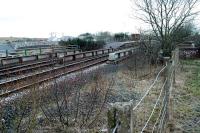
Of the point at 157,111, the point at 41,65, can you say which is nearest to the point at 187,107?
the point at 157,111

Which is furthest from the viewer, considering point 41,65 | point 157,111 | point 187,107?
point 41,65

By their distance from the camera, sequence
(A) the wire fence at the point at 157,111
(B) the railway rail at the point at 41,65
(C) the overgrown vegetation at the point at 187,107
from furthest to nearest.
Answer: (B) the railway rail at the point at 41,65
(C) the overgrown vegetation at the point at 187,107
(A) the wire fence at the point at 157,111

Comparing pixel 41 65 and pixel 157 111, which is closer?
pixel 157 111

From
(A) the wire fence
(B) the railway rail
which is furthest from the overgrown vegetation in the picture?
(B) the railway rail

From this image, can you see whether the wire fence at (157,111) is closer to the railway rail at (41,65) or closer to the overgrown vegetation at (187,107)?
the overgrown vegetation at (187,107)

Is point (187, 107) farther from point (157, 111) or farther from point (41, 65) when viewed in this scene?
point (41, 65)

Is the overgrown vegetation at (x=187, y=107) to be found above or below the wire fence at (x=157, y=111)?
below

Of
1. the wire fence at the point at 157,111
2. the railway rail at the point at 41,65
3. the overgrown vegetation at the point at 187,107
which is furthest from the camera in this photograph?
Answer: the railway rail at the point at 41,65

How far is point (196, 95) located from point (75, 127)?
6.34m

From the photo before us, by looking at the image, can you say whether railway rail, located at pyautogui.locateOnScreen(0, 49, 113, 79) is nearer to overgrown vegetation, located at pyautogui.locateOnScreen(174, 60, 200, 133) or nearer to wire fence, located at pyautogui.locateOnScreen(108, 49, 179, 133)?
overgrown vegetation, located at pyautogui.locateOnScreen(174, 60, 200, 133)

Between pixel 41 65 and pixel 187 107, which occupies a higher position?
pixel 41 65

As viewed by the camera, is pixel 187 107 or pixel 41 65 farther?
pixel 41 65

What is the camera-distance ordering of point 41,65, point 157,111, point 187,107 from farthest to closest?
point 41,65
point 187,107
point 157,111

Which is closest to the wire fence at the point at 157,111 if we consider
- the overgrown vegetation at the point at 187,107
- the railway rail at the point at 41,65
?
the overgrown vegetation at the point at 187,107
